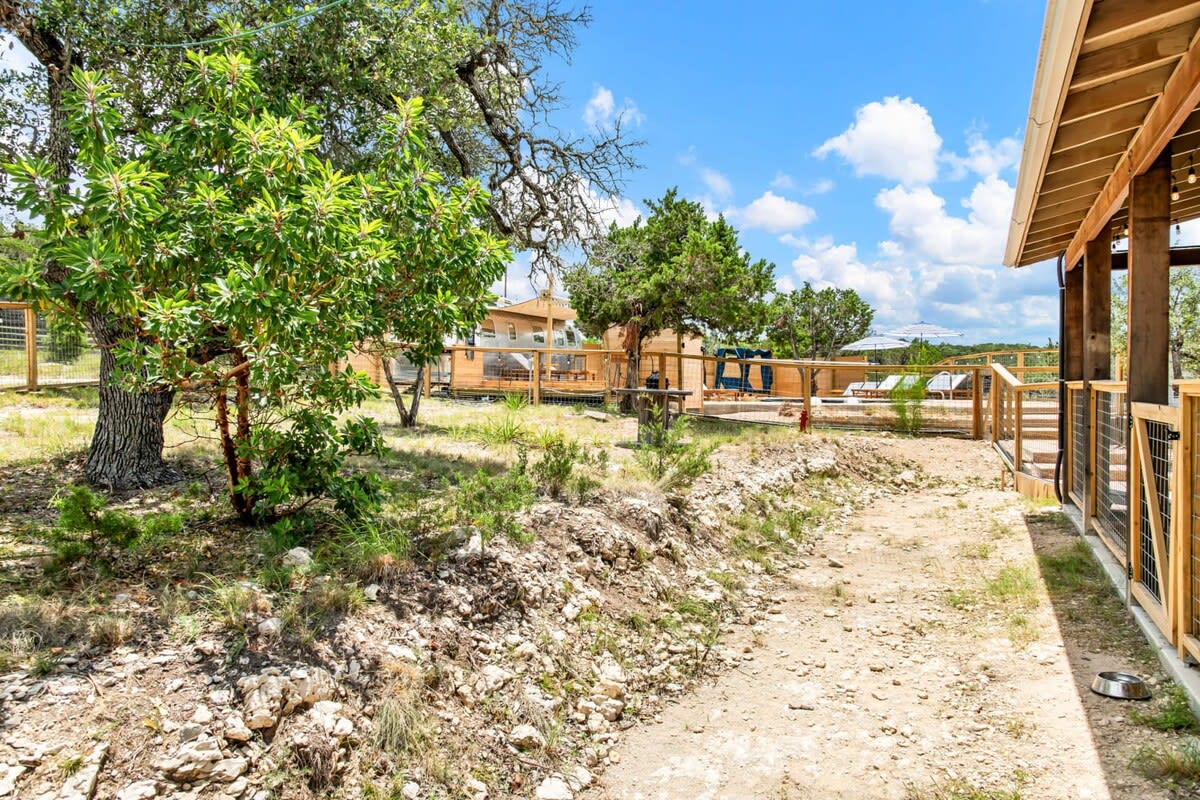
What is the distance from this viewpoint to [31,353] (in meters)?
11.2

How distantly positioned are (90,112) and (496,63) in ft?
20.8

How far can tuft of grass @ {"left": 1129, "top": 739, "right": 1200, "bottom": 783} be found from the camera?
2504mm

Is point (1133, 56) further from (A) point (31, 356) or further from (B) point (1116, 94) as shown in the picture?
(A) point (31, 356)

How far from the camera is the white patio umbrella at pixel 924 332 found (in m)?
25.0

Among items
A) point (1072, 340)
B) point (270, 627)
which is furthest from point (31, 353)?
point (1072, 340)

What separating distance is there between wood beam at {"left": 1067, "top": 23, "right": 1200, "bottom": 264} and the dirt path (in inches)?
110

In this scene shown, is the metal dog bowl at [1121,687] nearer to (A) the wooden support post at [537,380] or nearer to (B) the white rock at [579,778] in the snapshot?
(B) the white rock at [579,778]

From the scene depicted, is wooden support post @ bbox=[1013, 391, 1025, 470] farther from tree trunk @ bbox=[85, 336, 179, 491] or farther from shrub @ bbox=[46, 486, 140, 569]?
tree trunk @ bbox=[85, 336, 179, 491]

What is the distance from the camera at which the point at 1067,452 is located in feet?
21.6

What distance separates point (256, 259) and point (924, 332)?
26.4m

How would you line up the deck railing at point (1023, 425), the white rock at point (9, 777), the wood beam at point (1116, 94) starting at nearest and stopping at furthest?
the white rock at point (9, 777)
the wood beam at point (1116, 94)
the deck railing at point (1023, 425)

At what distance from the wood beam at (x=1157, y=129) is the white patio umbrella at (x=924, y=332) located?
21.0m


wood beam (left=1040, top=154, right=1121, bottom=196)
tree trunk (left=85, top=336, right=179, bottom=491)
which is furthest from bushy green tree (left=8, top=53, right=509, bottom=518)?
wood beam (left=1040, top=154, right=1121, bottom=196)

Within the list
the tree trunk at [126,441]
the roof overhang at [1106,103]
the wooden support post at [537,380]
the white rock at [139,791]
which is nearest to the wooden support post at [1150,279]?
the roof overhang at [1106,103]
